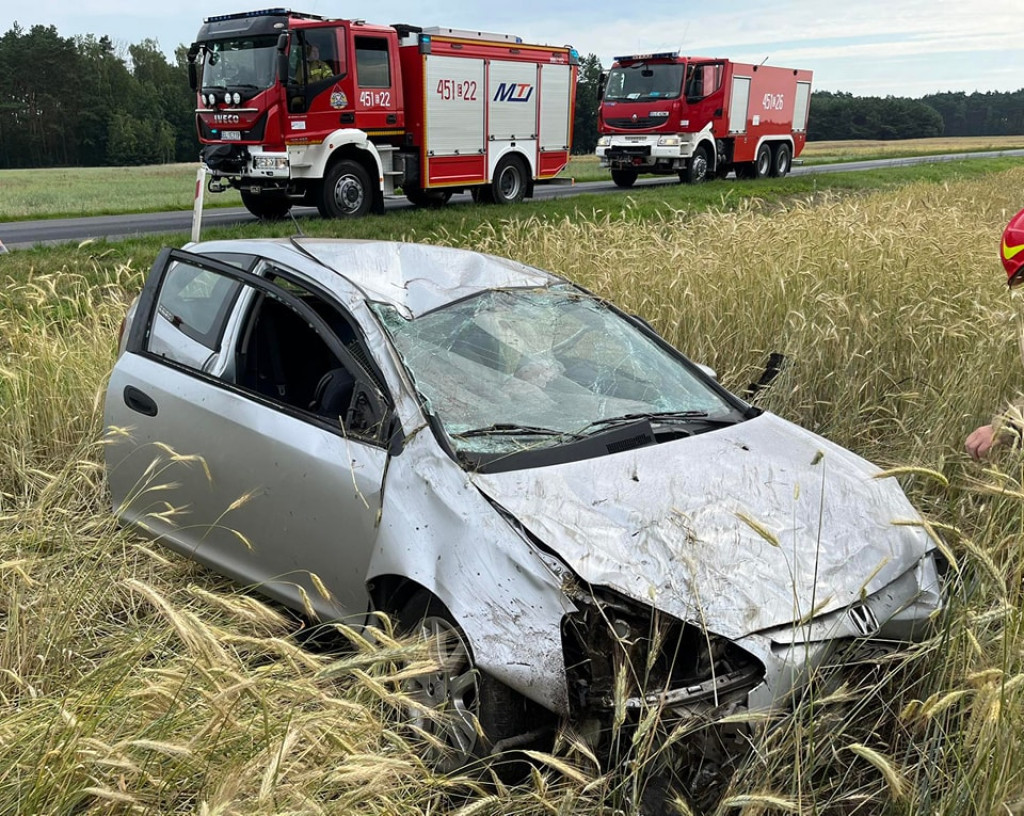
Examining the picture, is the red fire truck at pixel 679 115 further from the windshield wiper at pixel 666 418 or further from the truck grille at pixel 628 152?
the windshield wiper at pixel 666 418

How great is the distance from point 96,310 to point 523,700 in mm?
5973

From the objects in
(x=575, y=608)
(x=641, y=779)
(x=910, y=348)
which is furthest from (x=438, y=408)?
(x=910, y=348)

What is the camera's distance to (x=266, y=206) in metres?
17.2

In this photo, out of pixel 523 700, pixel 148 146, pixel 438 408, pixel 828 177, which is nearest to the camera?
pixel 523 700

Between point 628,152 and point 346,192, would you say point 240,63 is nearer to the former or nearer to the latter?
point 346,192

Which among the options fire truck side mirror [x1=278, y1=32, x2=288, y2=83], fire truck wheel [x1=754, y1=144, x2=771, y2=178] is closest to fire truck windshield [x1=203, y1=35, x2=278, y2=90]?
fire truck side mirror [x1=278, y1=32, x2=288, y2=83]

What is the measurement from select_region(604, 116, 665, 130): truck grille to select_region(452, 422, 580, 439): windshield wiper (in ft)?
73.1

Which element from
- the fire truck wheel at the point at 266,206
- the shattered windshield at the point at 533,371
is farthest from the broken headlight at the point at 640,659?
the fire truck wheel at the point at 266,206

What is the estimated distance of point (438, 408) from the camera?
10.6ft

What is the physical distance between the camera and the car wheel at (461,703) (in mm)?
2576

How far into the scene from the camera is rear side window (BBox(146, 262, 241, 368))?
3.96 meters

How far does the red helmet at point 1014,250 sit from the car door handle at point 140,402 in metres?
3.40

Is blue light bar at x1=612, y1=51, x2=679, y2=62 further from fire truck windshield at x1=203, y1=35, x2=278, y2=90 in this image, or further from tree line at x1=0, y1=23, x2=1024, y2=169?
tree line at x1=0, y1=23, x2=1024, y2=169

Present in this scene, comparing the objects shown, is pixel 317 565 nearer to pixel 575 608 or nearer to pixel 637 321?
pixel 575 608
